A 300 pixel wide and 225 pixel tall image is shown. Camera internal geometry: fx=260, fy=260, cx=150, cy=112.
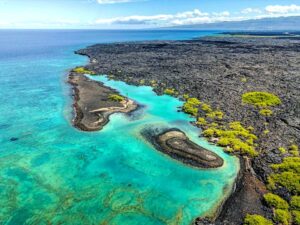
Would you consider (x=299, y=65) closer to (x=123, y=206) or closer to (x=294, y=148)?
(x=294, y=148)

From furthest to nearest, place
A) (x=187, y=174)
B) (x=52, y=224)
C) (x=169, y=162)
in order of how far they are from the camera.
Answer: (x=169, y=162) < (x=187, y=174) < (x=52, y=224)

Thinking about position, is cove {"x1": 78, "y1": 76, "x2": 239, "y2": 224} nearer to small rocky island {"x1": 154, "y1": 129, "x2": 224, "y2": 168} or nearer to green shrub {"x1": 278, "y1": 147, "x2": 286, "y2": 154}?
small rocky island {"x1": 154, "y1": 129, "x2": 224, "y2": 168}

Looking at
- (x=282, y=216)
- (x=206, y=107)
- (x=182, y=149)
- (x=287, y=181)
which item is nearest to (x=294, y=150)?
→ (x=287, y=181)

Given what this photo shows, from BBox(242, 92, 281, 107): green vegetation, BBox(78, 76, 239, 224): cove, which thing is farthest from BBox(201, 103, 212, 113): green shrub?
BBox(242, 92, 281, 107): green vegetation

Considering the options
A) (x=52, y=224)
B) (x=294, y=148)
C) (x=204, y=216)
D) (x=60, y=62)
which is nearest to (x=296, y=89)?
(x=294, y=148)

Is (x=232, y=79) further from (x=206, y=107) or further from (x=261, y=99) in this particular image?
(x=206, y=107)

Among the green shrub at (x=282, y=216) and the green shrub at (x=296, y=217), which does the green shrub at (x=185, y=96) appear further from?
the green shrub at (x=296, y=217)
